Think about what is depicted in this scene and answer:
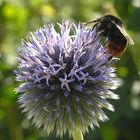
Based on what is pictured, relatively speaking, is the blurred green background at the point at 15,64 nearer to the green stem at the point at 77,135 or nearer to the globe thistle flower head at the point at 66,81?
the globe thistle flower head at the point at 66,81

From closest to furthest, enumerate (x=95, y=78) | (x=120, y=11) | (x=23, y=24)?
(x=95, y=78) < (x=120, y=11) < (x=23, y=24)

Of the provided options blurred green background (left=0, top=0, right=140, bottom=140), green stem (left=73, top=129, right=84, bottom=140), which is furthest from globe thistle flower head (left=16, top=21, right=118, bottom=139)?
blurred green background (left=0, top=0, right=140, bottom=140)

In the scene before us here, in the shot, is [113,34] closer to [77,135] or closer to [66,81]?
[66,81]

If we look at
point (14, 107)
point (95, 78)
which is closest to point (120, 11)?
point (95, 78)

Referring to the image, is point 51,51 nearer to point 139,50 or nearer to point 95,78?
point 95,78

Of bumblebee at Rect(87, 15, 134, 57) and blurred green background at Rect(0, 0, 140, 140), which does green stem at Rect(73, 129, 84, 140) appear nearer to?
bumblebee at Rect(87, 15, 134, 57)

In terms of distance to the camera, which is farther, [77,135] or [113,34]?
[113,34]

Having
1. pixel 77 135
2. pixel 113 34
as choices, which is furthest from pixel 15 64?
pixel 77 135
